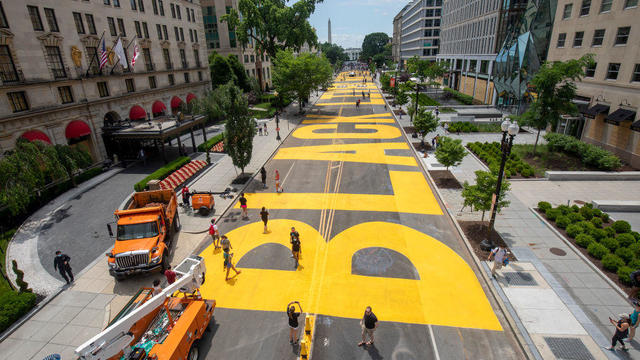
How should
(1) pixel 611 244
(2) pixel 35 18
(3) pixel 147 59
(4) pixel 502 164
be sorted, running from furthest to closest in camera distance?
(3) pixel 147 59 < (2) pixel 35 18 < (1) pixel 611 244 < (4) pixel 502 164

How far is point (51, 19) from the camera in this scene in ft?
91.8

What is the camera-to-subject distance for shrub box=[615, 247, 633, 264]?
14.4m

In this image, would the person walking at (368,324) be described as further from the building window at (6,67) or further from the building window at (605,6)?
the building window at (605,6)

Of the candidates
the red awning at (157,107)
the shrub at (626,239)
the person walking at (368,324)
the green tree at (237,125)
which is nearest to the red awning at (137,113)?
the red awning at (157,107)

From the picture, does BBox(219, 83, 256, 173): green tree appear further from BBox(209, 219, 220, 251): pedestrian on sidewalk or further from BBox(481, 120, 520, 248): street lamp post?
BBox(481, 120, 520, 248): street lamp post

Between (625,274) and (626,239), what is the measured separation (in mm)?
2925

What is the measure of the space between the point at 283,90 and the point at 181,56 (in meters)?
16.5

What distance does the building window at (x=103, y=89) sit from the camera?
33.0 metres

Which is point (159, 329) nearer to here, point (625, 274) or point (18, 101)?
point (625, 274)

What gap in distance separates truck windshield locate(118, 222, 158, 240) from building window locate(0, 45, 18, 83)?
65.3ft

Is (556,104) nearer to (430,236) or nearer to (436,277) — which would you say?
(430,236)

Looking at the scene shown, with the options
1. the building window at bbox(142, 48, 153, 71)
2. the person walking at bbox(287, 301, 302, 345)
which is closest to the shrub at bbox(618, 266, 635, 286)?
the person walking at bbox(287, 301, 302, 345)

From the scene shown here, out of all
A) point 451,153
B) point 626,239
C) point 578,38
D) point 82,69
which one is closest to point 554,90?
point 578,38

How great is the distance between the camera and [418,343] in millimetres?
11188
